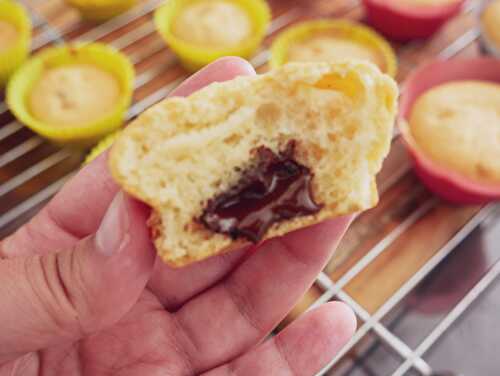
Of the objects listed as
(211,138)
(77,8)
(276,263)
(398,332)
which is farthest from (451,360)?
(77,8)

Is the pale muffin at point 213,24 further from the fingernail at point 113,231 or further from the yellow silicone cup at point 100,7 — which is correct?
the fingernail at point 113,231

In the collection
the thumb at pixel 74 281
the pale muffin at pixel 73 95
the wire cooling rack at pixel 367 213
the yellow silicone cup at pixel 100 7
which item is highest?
the thumb at pixel 74 281

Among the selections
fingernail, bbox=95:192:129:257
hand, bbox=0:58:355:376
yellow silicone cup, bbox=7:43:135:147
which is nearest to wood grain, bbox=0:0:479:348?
yellow silicone cup, bbox=7:43:135:147

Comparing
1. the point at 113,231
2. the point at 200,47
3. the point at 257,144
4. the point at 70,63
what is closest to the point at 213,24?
the point at 200,47

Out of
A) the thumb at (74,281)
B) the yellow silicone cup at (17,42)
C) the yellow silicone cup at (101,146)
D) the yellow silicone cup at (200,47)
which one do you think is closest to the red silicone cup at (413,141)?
the yellow silicone cup at (200,47)

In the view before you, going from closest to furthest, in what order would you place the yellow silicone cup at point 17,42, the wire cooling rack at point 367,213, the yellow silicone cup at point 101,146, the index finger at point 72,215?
1. the index finger at point 72,215
2. the wire cooling rack at point 367,213
3. the yellow silicone cup at point 101,146
4. the yellow silicone cup at point 17,42

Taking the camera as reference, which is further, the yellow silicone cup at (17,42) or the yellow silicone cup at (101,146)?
the yellow silicone cup at (17,42)

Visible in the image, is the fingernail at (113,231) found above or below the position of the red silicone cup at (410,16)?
above

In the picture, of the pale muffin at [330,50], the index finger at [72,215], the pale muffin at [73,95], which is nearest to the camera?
the index finger at [72,215]
